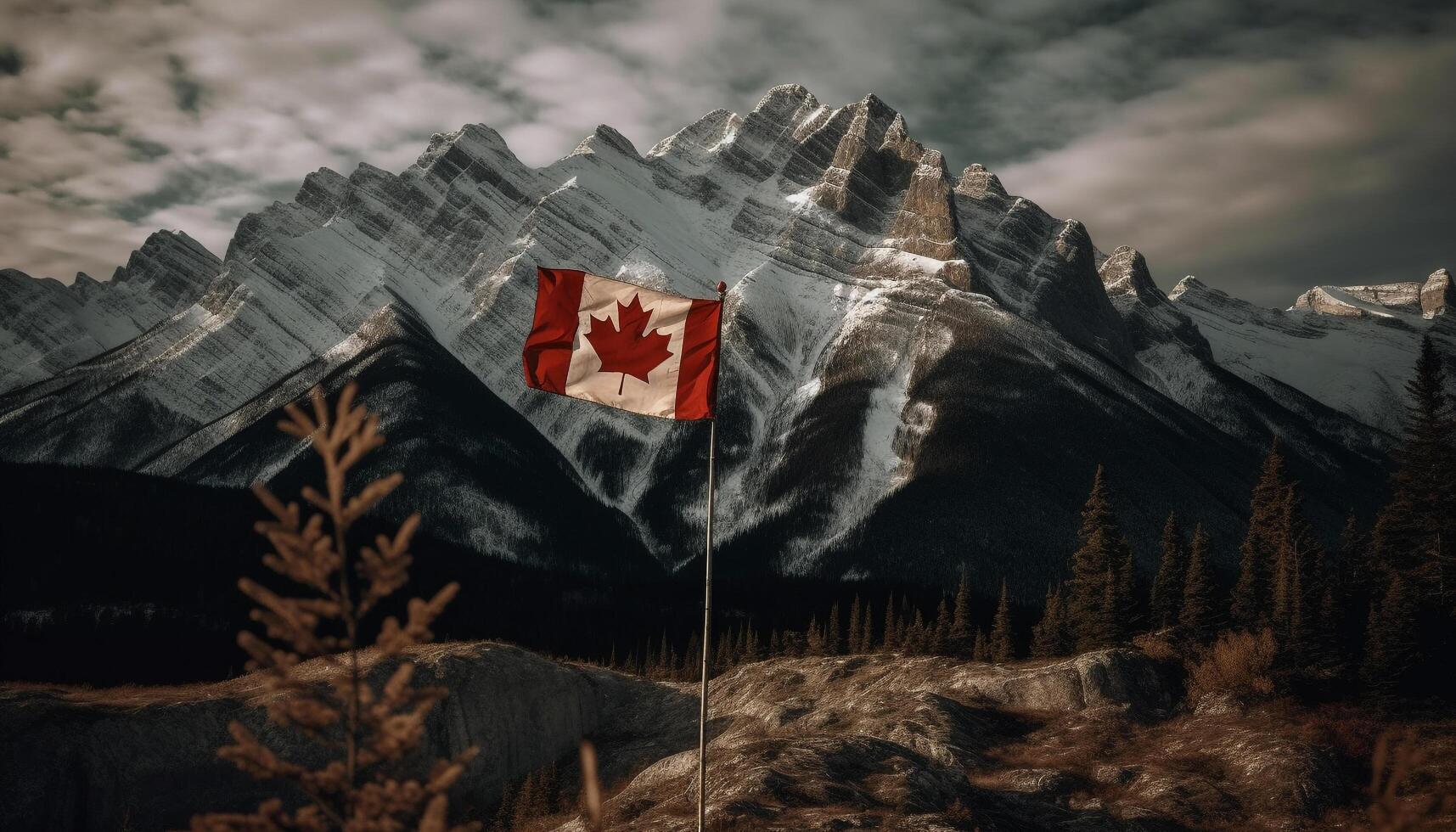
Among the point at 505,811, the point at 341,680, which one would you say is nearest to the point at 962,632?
the point at 505,811

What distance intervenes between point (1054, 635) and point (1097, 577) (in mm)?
8500

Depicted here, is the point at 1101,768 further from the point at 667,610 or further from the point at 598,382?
the point at 667,610

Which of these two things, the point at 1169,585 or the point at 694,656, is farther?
the point at 694,656

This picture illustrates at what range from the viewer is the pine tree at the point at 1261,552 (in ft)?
209

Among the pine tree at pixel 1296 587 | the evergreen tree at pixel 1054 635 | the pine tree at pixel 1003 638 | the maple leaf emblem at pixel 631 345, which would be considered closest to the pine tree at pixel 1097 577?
the evergreen tree at pixel 1054 635

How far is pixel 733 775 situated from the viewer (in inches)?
1146

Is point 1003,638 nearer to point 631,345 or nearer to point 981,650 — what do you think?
point 981,650

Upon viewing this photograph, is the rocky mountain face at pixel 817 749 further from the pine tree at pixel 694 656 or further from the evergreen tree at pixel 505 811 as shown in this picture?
the pine tree at pixel 694 656

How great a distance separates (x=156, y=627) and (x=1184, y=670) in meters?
136

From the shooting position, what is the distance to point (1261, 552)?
69.3 meters

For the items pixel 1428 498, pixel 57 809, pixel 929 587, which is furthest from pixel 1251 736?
pixel 929 587

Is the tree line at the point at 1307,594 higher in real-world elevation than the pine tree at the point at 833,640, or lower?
higher

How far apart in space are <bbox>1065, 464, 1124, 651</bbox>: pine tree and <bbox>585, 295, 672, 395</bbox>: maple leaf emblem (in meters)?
50.2

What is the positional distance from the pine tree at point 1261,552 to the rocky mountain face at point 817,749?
20947 millimetres
